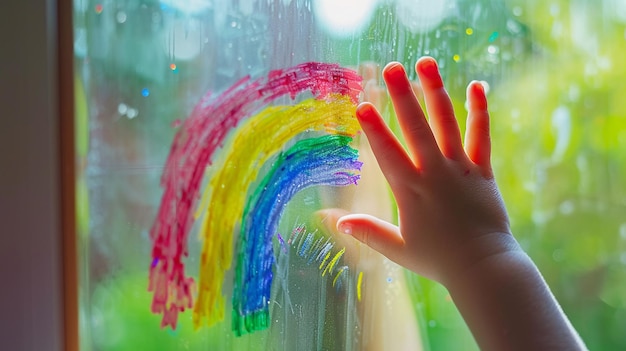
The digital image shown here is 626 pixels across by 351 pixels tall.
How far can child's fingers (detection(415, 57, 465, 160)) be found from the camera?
52 centimetres

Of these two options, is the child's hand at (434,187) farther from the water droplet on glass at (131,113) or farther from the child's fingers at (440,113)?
the water droplet on glass at (131,113)

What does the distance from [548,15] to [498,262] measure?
13.3 inches

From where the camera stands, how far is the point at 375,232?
1.76 ft

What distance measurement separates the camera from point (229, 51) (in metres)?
0.50

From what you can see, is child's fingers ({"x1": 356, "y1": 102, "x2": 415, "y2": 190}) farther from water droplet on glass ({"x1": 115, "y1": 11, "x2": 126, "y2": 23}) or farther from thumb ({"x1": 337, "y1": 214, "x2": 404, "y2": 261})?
water droplet on glass ({"x1": 115, "y1": 11, "x2": 126, "y2": 23})

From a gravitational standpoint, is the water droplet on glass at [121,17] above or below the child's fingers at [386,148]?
above

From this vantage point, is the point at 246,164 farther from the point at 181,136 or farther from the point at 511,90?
the point at 511,90

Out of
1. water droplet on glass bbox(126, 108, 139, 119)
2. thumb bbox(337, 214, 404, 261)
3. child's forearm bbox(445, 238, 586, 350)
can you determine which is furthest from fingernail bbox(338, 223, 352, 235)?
water droplet on glass bbox(126, 108, 139, 119)

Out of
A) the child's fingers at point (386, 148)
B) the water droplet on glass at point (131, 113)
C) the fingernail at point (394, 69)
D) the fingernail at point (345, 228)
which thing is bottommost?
the fingernail at point (345, 228)

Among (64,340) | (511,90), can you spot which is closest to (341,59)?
(511,90)

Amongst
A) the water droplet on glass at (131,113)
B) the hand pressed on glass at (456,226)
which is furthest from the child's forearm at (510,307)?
the water droplet on glass at (131,113)

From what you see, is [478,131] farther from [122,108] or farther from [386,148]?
[122,108]

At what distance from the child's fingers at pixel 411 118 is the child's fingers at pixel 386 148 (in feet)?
0.04

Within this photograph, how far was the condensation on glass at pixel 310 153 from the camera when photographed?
47 centimetres
